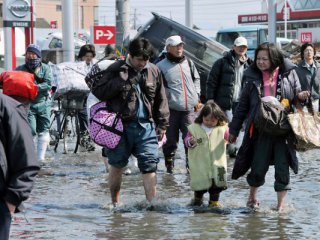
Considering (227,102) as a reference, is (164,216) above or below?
below

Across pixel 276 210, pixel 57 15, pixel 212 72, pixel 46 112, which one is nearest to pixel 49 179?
pixel 46 112

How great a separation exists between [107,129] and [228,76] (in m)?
3.51

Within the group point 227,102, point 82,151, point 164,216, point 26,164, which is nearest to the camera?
point 26,164

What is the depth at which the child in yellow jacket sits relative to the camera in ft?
26.9

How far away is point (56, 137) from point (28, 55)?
110 inches

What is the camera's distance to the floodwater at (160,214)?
23.6ft

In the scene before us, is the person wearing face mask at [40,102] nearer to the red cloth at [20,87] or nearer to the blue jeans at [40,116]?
the blue jeans at [40,116]

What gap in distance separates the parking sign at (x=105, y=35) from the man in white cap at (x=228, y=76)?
14211mm

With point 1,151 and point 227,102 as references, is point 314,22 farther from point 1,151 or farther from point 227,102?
point 1,151

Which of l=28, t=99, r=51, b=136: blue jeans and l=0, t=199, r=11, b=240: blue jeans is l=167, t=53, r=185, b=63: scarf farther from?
l=0, t=199, r=11, b=240: blue jeans

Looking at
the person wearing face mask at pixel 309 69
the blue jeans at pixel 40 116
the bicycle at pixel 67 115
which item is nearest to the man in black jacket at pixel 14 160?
the blue jeans at pixel 40 116

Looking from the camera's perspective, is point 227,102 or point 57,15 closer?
point 227,102

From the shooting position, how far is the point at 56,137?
45.8 feet

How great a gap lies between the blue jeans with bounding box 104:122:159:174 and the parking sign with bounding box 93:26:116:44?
17.4 metres
